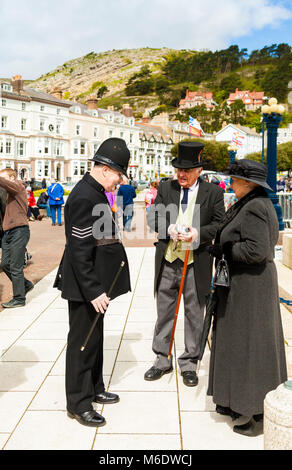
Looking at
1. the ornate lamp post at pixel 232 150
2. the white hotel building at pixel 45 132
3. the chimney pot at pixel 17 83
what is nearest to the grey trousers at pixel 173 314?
the ornate lamp post at pixel 232 150

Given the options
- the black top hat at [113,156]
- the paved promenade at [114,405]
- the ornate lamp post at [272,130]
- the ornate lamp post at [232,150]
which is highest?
the ornate lamp post at [232,150]

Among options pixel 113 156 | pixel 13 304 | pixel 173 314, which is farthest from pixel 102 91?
pixel 113 156

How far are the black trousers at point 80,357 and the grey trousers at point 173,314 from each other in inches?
33.4

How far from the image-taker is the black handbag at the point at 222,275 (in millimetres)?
3053

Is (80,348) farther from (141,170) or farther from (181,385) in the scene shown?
(141,170)

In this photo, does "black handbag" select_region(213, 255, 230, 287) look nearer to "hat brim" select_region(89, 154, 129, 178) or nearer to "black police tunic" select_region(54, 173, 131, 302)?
"black police tunic" select_region(54, 173, 131, 302)

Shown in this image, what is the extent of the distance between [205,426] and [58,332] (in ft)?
8.45

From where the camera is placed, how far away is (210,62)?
599 feet

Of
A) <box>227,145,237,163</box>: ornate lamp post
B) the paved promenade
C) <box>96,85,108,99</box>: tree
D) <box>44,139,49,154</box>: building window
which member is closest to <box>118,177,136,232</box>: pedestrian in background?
the paved promenade

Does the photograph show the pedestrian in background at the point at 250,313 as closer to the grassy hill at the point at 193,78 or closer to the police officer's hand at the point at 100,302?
the police officer's hand at the point at 100,302

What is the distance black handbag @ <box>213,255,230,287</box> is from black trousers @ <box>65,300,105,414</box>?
3.04ft

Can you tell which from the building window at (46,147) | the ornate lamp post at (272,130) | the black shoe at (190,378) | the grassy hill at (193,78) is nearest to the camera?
the black shoe at (190,378)

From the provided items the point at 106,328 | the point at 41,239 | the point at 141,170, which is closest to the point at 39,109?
the point at 141,170

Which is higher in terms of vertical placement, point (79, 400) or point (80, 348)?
point (80, 348)
